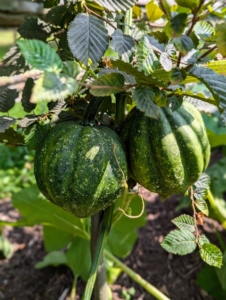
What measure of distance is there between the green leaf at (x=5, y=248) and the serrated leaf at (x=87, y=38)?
124 cm

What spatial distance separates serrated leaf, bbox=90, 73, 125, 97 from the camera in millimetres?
550

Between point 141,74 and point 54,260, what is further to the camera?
point 54,260

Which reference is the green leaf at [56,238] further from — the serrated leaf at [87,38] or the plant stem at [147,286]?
the serrated leaf at [87,38]

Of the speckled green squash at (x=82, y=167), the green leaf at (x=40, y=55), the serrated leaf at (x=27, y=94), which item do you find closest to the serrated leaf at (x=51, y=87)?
the green leaf at (x=40, y=55)

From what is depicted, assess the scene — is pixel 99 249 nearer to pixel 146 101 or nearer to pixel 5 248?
pixel 146 101

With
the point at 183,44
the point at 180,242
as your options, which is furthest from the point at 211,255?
the point at 183,44

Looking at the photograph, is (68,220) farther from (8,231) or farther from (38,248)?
(8,231)

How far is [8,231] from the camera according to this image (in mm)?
1950

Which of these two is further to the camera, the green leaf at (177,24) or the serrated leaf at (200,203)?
the serrated leaf at (200,203)

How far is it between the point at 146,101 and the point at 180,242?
33 cm

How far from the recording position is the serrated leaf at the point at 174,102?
666mm

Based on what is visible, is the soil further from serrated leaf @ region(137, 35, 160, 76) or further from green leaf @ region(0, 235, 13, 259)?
serrated leaf @ region(137, 35, 160, 76)

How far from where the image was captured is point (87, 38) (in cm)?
63

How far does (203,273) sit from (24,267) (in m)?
0.80
